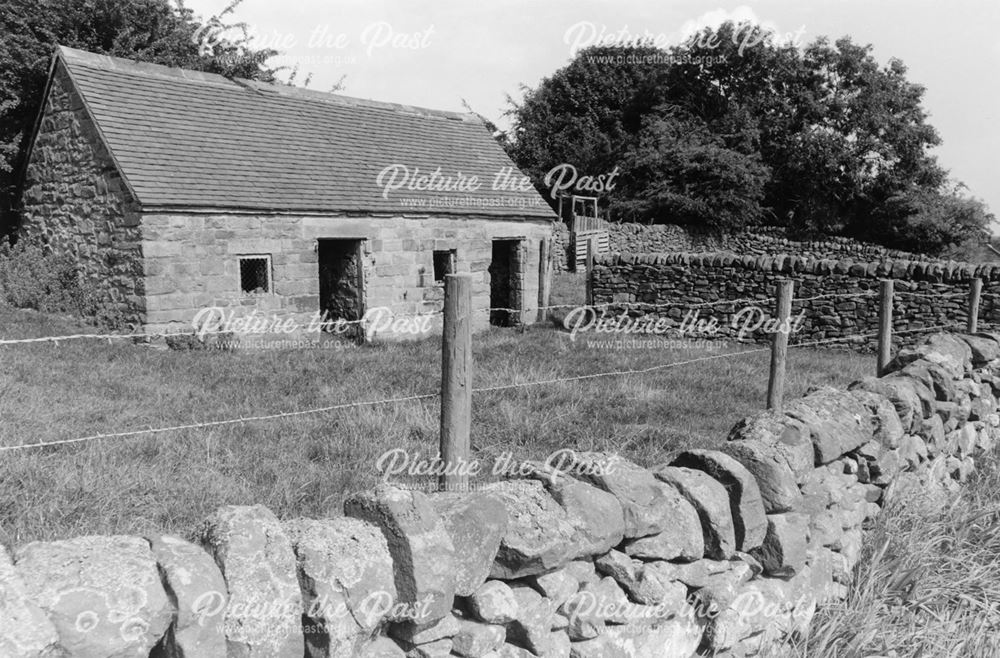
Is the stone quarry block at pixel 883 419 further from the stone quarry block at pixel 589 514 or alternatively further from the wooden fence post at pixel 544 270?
the wooden fence post at pixel 544 270

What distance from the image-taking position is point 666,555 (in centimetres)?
300

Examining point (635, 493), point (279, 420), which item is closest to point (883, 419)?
point (635, 493)

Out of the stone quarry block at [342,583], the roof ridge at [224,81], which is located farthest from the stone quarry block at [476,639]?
the roof ridge at [224,81]

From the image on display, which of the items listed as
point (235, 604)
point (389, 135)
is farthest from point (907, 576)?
point (389, 135)

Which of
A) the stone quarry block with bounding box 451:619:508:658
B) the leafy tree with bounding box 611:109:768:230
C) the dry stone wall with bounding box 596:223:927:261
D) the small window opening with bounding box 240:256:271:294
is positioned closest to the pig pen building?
the small window opening with bounding box 240:256:271:294

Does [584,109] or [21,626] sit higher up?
[584,109]

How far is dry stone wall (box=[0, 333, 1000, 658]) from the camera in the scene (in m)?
1.86

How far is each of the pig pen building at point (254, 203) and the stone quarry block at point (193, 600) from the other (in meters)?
10.2

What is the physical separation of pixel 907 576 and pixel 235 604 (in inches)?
138

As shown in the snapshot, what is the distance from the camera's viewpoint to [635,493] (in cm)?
300

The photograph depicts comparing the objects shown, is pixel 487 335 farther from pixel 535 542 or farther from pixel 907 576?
pixel 535 542

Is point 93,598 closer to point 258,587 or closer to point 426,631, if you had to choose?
point 258,587

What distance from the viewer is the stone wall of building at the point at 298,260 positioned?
11383mm

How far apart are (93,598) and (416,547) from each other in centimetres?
86
